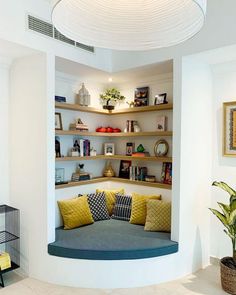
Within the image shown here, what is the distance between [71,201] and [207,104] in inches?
79.4

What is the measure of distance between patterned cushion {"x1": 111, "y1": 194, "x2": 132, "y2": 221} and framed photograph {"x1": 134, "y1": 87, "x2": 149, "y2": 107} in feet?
4.30

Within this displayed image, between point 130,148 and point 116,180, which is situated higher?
point 130,148

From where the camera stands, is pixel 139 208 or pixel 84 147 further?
pixel 84 147

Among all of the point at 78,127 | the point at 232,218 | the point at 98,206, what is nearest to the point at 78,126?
the point at 78,127

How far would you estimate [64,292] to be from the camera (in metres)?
2.68

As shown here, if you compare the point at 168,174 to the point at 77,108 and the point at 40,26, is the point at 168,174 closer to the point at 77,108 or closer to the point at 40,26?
the point at 77,108

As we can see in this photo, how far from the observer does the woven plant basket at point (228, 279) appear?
103 inches

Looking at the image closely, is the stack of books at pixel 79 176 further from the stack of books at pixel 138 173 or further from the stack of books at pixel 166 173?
the stack of books at pixel 166 173

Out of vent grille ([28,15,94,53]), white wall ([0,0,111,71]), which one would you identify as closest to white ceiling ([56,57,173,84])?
white wall ([0,0,111,71])

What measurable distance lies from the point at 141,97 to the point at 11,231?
7.82ft

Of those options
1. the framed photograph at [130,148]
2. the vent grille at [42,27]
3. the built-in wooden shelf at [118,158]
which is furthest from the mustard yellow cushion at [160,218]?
the vent grille at [42,27]

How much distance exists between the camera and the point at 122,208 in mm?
3680

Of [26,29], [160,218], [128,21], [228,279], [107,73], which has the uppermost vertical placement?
[26,29]

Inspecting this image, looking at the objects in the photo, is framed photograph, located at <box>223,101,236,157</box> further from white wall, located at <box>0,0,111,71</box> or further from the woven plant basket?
white wall, located at <box>0,0,111,71</box>
